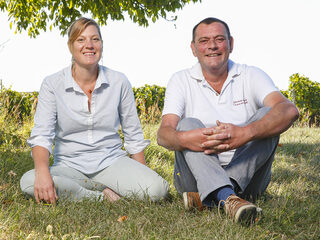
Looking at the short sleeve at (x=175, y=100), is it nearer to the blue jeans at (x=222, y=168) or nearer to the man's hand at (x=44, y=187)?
the blue jeans at (x=222, y=168)

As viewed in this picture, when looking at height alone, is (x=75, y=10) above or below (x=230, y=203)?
above

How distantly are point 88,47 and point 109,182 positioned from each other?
1258 mm

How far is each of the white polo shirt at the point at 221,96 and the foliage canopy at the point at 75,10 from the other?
4.72 metres

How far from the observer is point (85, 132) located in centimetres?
353

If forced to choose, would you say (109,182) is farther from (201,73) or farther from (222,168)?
(201,73)

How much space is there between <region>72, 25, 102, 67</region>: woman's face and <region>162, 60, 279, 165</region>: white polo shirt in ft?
2.38

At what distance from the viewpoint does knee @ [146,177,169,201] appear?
3363 mm

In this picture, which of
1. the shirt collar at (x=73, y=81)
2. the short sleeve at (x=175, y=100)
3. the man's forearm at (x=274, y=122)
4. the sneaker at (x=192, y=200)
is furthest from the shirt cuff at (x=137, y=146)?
the man's forearm at (x=274, y=122)

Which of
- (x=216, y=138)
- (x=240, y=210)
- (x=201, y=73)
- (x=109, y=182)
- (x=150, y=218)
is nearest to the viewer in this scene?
(x=240, y=210)

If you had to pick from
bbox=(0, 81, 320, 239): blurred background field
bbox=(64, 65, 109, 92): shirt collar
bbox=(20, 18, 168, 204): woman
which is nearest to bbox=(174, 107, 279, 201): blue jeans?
bbox=(0, 81, 320, 239): blurred background field

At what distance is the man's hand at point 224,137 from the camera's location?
2.80 meters

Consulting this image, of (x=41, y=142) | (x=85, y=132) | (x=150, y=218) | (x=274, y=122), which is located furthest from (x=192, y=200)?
(x=41, y=142)

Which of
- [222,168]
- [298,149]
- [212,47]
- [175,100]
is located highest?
[212,47]

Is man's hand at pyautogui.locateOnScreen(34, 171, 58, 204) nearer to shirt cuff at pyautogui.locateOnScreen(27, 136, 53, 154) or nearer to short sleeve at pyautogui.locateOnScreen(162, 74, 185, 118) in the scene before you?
shirt cuff at pyautogui.locateOnScreen(27, 136, 53, 154)
